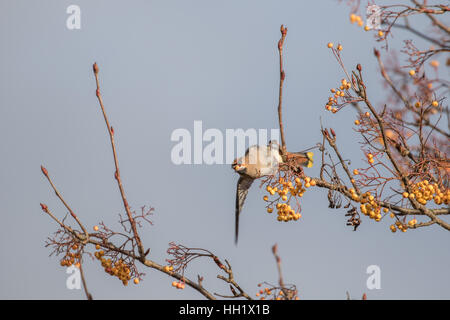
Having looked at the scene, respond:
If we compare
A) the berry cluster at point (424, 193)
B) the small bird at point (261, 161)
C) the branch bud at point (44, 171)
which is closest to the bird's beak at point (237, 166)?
the small bird at point (261, 161)

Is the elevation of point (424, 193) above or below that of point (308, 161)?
below

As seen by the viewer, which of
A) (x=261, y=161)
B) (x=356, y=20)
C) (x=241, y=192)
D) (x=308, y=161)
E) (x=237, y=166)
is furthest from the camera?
(x=241, y=192)

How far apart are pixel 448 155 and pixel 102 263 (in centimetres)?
284

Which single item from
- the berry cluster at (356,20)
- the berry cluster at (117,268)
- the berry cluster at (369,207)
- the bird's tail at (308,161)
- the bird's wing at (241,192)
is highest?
the berry cluster at (356,20)

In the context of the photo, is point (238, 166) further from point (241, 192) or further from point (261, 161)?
point (241, 192)

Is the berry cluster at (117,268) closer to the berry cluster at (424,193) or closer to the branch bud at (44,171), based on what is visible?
the branch bud at (44,171)

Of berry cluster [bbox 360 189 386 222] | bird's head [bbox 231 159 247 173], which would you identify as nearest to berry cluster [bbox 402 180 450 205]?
berry cluster [bbox 360 189 386 222]

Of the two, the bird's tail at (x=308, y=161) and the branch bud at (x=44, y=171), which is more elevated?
the bird's tail at (x=308, y=161)

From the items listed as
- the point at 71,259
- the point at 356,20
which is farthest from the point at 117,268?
the point at 356,20

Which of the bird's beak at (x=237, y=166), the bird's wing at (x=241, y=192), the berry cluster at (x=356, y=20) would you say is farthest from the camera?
the bird's wing at (x=241, y=192)

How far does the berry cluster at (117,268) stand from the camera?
4.75 meters

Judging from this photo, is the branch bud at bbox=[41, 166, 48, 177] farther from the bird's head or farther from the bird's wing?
the bird's wing

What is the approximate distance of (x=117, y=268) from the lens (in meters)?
4.75
